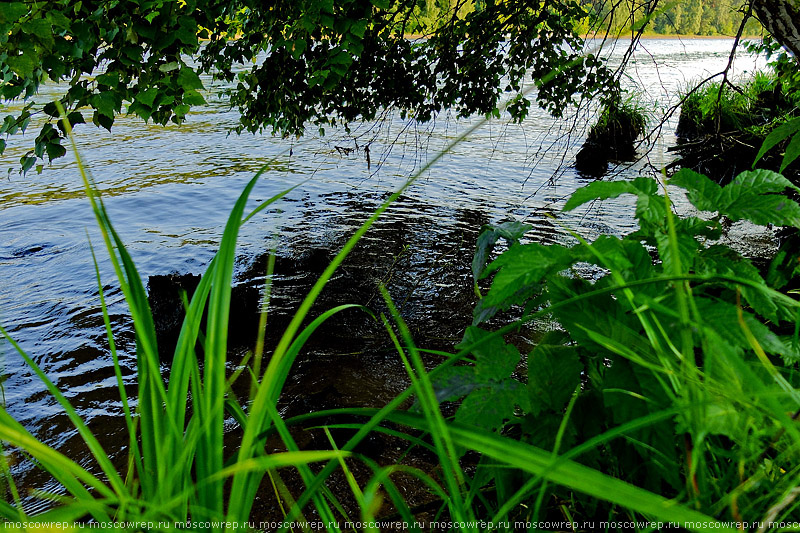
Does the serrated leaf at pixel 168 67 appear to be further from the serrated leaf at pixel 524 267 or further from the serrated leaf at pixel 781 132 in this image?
the serrated leaf at pixel 781 132

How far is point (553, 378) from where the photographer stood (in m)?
1.20

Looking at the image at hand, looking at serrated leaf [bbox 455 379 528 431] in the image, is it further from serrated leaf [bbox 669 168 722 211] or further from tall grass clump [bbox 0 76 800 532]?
serrated leaf [bbox 669 168 722 211]

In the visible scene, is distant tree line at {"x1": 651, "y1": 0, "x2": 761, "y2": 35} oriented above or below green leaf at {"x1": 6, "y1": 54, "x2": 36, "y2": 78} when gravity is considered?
above

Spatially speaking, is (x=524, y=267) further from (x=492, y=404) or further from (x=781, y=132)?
(x=781, y=132)

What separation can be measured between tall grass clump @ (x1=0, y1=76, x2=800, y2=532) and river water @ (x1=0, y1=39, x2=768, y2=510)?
0.95ft

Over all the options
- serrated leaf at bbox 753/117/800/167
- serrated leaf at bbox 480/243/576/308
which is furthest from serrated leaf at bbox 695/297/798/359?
serrated leaf at bbox 753/117/800/167

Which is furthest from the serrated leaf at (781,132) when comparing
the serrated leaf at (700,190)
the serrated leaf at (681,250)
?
the serrated leaf at (681,250)

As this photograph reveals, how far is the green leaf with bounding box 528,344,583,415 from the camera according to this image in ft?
3.89

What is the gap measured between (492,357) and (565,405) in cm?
21

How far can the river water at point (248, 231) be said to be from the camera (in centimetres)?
361

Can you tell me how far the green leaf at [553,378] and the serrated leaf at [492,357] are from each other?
51mm

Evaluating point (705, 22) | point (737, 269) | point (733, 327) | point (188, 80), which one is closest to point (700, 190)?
point (737, 269)

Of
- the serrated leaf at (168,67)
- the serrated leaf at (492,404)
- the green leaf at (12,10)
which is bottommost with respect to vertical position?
the serrated leaf at (492,404)

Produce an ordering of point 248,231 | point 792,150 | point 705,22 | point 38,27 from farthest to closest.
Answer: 1. point 248,231
2. point 705,22
3. point 38,27
4. point 792,150
